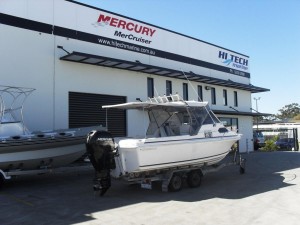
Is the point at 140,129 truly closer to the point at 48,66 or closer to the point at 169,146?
the point at 48,66

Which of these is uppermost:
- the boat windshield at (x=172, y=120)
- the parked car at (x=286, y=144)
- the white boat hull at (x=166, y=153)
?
the boat windshield at (x=172, y=120)

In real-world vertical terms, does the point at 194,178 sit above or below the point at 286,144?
below

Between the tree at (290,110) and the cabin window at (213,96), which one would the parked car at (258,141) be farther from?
the tree at (290,110)

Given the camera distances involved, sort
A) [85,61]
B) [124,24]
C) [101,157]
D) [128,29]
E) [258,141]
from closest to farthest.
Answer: [101,157] → [85,61] → [124,24] → [128,29] → [258,141]

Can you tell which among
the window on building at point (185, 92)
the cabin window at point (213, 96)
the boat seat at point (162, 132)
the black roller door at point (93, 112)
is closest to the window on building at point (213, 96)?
the cabin window at point (213, 96)

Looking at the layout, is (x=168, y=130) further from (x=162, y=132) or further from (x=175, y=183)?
(x=175, y=183)

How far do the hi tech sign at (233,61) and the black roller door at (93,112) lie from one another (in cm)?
1185

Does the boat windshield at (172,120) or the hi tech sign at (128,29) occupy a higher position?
the hi tech sign at (128,29)

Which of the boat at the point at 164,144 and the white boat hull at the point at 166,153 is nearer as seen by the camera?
the white boat hull at the point at 166,153

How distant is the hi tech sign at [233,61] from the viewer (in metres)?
27.5

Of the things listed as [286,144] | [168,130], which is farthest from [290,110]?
[168,130]

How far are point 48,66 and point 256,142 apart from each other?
23103 millimetres

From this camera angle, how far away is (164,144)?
32.3ft

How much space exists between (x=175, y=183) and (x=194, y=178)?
872 mm
